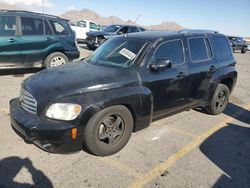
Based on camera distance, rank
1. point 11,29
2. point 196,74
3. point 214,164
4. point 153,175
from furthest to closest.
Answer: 1. point 11,29
2. point 196,74
3. point 214,164
4. point 153,175

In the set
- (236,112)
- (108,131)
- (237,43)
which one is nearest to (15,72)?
(108,131)

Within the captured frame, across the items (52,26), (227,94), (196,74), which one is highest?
(52,26)

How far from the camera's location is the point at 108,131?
396cm

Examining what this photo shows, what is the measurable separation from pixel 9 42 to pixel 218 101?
5.92 metres

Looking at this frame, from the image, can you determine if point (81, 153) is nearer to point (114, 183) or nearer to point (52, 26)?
point (114, 183)

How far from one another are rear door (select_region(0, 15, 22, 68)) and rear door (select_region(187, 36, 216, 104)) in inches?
205

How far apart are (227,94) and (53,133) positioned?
14.5ft

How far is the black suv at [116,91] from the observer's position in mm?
3523

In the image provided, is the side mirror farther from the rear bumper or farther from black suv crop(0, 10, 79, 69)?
the rear bumper

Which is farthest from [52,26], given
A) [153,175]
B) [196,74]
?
[153,175]

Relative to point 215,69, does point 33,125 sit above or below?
below

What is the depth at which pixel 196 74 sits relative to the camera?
17.0ft

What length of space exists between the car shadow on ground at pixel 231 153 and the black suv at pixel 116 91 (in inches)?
32.5

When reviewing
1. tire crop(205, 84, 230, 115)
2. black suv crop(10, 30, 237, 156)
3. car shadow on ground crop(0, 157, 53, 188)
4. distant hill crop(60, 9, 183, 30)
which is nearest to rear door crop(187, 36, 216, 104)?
black suv crop(10, 30, 237, 156)
